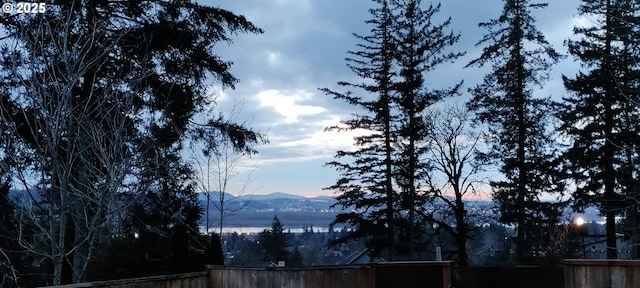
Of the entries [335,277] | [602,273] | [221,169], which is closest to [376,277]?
[335,277]

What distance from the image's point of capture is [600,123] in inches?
669

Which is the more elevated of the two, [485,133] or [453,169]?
[485,133]

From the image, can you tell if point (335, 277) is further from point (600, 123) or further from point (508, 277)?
point (600, 123)

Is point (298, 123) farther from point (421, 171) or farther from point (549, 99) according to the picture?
point (549, 99)

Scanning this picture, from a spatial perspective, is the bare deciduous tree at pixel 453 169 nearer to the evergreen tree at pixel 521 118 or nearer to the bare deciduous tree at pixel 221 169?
the evergreen tree at pixel 521 118

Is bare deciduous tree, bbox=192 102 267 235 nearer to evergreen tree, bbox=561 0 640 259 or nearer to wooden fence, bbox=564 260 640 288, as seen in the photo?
wooden fence, bbox=564 260 640 288

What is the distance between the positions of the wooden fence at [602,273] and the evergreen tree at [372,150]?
14042 mm

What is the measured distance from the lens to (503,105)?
18.1m

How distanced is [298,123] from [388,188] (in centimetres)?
461

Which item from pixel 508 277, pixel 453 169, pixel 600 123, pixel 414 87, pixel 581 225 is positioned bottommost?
pixel 508 277

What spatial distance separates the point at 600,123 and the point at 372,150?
8.13 m

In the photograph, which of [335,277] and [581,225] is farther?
[581,225]

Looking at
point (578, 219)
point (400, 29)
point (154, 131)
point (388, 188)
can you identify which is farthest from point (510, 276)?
point (400, 29)

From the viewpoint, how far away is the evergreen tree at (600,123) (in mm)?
16266
